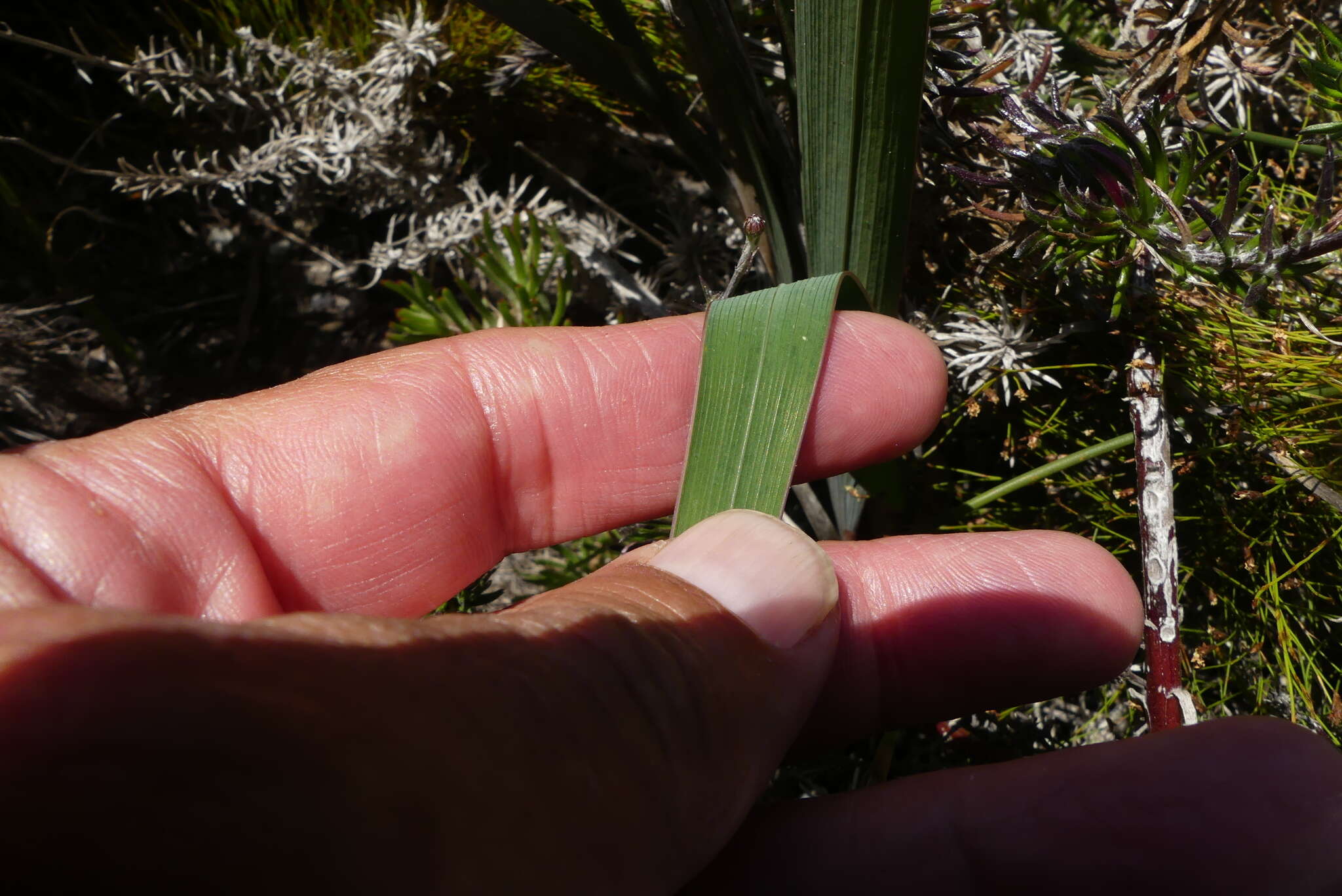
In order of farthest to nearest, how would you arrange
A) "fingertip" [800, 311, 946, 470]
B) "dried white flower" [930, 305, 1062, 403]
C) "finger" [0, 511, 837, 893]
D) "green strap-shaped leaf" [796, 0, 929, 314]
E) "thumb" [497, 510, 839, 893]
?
1. "dried white flower" [930, 305, 1062, 403]
2. "fingertip" [800, 311, 946, 470]
3. "green strap-shaped leaf" [796, 0, 929, 314]
4. "thumb" [497, 510, 839, 893]
5. "finger" [0, 511, 837, 893]

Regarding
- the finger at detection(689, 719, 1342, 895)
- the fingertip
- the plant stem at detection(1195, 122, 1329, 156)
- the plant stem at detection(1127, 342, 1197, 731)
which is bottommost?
the finger at detection(689, 719, 1342, 895)

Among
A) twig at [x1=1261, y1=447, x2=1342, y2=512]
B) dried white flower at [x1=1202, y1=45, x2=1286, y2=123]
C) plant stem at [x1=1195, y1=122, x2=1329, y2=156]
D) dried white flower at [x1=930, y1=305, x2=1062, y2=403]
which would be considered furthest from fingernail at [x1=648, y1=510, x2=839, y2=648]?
dried white flower at [x1=1202, y1=45, x2=1286, y2=123]

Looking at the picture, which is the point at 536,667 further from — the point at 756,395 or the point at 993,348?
the point at 993,348

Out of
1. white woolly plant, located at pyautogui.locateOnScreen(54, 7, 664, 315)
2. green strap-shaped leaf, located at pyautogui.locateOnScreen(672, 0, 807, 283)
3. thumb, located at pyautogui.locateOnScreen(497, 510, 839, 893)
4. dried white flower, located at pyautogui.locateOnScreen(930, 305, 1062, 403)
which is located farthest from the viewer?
white woolly plant, located at pyautogui.locateOnScreen(54, 7, 664, 315)

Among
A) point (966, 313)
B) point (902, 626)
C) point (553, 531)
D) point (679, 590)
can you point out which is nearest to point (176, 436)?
point (553, 531)

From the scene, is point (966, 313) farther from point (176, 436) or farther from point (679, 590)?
point (176, 436)

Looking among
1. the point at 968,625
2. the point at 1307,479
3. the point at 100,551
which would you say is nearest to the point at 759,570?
the point at 968,625

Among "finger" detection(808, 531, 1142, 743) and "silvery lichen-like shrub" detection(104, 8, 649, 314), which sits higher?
"silvery lichen-like shrub" detection(104, 8, 649, 314)

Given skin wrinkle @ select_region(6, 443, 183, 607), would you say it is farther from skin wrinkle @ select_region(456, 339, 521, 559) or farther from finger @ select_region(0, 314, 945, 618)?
skin wrinkle @ select_region(456, 339, 521, 559)

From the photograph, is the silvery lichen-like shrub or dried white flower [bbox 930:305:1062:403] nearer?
dried white flower [bbox 930:305:1062:403]
